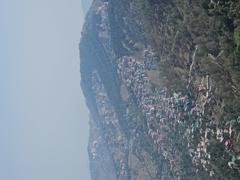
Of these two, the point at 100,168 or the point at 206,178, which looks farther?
the point at 100,168

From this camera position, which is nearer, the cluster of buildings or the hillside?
the hillside

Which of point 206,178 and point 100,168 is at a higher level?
point 206,178

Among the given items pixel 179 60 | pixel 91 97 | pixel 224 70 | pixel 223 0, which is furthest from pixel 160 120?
pixel 91 97

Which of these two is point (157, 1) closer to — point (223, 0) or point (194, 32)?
point (194, 32)

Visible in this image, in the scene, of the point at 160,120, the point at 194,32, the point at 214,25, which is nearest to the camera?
the point at 214,25

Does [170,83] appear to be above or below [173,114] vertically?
above

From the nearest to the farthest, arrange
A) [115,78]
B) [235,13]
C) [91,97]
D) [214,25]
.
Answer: [235,13] < [214,25] < [115,78] < [91,97]

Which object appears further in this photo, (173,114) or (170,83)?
(173,114)

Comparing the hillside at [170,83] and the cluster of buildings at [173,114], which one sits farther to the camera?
the cluster of buildings at [173,114]
